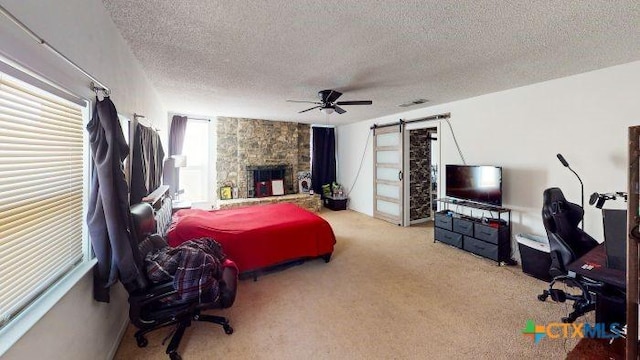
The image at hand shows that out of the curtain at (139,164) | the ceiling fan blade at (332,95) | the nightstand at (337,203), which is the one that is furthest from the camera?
the nightstand at (337,203)

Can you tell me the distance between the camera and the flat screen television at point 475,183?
3.45m

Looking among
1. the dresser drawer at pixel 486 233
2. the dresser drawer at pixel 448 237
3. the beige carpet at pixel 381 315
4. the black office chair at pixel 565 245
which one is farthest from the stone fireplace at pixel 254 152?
the black office chair at pixel 565 245

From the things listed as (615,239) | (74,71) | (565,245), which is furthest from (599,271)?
(74,71)

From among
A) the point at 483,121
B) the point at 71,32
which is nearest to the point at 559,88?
the point at 483,121

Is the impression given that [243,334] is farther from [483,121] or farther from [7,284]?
[483,121]

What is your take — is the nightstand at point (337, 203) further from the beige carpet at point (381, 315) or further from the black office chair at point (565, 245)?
the black office chair at point (565, 245)

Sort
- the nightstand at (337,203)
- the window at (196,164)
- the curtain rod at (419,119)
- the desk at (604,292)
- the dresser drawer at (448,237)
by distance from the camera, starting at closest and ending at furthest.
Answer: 1. the desk at (604,292)
2. the dresser drawer at (448,237)
3. the curtain rod at (419,119)
4. the window at (196,164)
5. the nightstand at (337,203)

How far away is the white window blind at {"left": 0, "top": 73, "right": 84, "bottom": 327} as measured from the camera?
96cm

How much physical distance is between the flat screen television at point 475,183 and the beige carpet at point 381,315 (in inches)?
35.1

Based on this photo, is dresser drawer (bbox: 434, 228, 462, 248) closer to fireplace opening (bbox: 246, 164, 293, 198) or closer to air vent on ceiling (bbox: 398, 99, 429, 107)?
air vent on ceiling (bbox: 398, 99, 429, 107)

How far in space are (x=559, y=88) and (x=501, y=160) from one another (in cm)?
106

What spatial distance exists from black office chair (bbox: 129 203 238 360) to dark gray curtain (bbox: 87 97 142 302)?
5.0 inches

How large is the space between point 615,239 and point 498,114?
246 centimetres

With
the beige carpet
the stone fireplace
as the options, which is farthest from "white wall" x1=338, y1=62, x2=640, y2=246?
the stone fireplace
